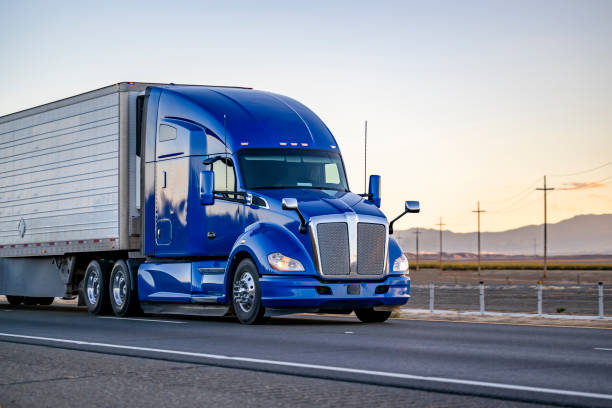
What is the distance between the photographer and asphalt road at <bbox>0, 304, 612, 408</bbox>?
25.5ft

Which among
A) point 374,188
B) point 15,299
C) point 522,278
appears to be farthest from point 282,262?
point 522,278

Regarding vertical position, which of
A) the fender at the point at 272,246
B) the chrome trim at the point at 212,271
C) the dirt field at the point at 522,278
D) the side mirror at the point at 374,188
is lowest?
the dirt field at the point at 522,278

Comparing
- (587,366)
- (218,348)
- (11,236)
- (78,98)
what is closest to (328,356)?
(218,348)

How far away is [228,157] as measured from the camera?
17547 millimetres

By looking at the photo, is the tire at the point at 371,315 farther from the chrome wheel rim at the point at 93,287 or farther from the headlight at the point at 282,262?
the chrome wheel rim at the point at 93,287

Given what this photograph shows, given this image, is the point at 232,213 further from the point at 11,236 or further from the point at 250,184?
the point at 11,236

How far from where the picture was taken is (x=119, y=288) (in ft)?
67.0

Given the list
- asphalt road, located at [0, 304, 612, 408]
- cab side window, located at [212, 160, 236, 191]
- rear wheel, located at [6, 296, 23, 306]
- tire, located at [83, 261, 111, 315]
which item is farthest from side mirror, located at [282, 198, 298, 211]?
rear wheel, located at [6, 296, 23, 306]

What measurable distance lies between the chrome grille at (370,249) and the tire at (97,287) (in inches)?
274

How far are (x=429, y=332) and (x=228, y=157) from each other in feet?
17.0

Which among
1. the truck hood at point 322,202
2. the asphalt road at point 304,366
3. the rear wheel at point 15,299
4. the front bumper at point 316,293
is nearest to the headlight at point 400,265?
the front bumper at point 316,293

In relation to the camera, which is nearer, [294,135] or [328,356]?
[328,356]

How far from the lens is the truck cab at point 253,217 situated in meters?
16.0

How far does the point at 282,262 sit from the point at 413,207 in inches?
118
